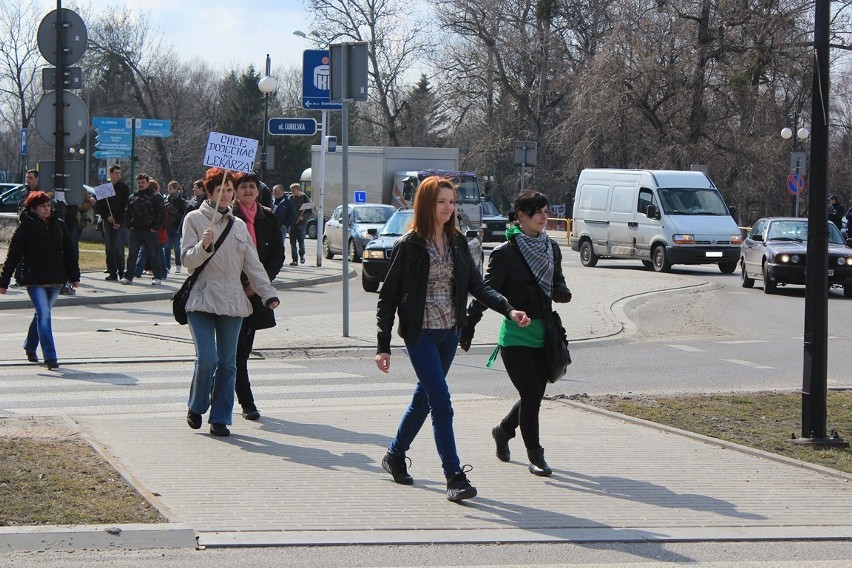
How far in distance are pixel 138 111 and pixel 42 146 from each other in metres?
14.0

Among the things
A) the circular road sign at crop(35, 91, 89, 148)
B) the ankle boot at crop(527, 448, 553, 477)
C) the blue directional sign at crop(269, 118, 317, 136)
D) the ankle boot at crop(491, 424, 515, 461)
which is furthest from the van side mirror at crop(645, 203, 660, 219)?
the ankle boot at crop(527, 448, 553, 477)

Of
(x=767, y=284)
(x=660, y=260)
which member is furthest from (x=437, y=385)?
(x=660, y=260)

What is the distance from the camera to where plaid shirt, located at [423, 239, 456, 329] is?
675 centimetres

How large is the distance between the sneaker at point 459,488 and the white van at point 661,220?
Result: 22.6 metres

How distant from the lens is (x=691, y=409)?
10078 millimetres

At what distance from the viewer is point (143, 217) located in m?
21.4

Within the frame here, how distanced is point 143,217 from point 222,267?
13530 millimetres

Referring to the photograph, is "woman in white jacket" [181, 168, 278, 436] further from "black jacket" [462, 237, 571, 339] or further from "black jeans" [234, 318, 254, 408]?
"black jacket" [462, 237, 571, 339]

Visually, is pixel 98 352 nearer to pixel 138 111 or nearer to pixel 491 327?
pixel 491 327

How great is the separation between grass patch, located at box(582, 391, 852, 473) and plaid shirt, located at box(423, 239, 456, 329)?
2892mm

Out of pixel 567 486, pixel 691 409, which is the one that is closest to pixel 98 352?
pixel 691 409

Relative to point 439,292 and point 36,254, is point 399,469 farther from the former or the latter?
point 36,254

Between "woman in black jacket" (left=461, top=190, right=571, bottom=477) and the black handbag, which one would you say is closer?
"woman in black jacket" (left=461, top=190, right=571, bottom=477)

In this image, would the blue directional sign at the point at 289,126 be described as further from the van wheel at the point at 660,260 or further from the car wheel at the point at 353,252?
the van wheel at the point at 660,260
